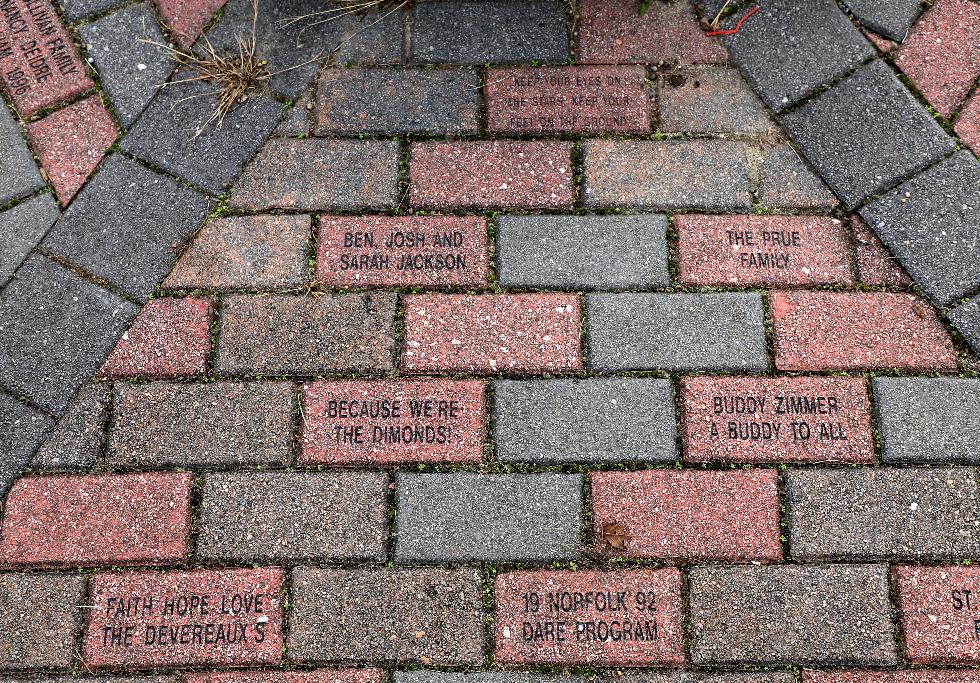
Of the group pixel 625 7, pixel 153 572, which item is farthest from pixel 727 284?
pixel 153 572

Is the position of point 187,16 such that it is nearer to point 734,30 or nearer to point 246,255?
point 246,255

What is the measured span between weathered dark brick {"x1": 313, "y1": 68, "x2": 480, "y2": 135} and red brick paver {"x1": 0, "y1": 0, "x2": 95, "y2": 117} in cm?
85

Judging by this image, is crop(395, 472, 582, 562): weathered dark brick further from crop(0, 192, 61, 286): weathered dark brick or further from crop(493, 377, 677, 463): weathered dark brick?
crop(0, 192, 61, 286): weathered dark brick

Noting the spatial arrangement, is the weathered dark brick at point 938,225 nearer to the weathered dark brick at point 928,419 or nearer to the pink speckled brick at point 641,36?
the weathered dark brick at point 928,419

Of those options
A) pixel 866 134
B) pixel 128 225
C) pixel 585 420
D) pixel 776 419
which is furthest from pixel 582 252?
pixel 128 225

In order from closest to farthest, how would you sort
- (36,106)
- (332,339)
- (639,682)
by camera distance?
1. (639,682)
2. (332,339)
3. (36,106)

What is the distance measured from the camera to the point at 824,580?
230cm

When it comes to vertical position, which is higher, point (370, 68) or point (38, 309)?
point (370, 68)

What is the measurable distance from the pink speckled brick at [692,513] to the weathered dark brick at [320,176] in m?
1.21

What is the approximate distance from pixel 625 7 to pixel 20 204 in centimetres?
222

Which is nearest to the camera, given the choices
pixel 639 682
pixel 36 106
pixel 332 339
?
pixel 639 682

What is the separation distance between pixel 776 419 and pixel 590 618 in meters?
0.85

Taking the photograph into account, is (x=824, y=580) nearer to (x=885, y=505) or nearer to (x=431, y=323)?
(x=885, y=505)

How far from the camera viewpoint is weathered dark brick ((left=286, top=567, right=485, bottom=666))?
227 centimetres
